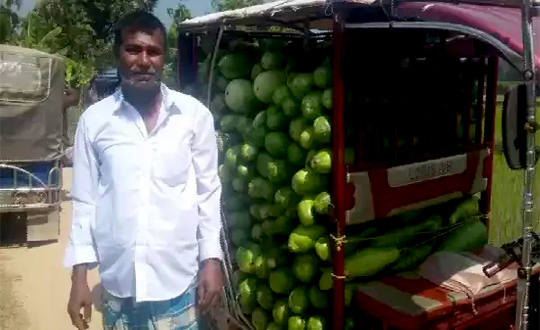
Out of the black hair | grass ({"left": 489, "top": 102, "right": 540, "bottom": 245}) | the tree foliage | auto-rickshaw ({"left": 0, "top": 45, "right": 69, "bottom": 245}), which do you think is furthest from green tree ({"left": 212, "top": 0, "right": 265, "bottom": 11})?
the black hair

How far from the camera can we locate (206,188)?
256 centimetres

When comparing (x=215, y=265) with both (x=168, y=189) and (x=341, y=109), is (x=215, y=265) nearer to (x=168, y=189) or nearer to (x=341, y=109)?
(x=168, y=189)

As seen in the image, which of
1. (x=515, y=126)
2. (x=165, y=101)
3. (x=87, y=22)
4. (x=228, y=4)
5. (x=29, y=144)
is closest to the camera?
(x=515, y=126)

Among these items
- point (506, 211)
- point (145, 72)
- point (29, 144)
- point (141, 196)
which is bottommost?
point (506, 211)

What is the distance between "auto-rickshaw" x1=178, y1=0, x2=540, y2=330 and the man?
1.04m

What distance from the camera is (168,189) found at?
2434 millimetres

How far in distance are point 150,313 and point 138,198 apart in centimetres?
48

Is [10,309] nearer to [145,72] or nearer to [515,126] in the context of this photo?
[145,72]

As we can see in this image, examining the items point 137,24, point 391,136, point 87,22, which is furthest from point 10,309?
point 87,22

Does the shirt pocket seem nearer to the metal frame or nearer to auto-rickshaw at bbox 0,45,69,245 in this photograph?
the metal frame

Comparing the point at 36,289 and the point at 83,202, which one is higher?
the point at 83,202

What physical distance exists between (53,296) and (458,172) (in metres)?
3.86

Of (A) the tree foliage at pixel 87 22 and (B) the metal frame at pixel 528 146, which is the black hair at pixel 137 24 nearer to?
(B) the metal frame at pixel 528 146

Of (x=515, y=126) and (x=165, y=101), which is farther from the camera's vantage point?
(x=165, y=101)
